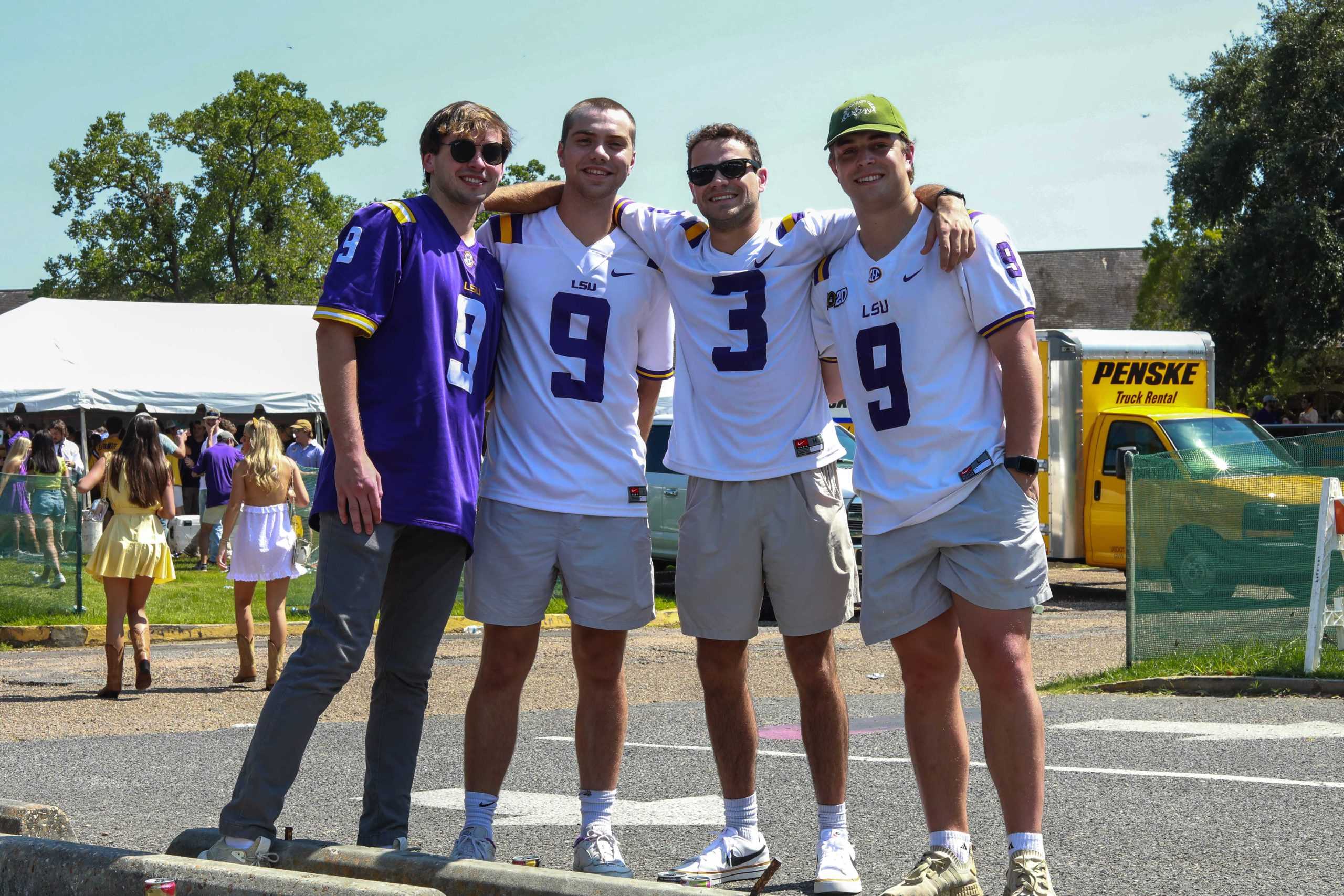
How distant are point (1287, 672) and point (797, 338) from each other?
21.4 ft

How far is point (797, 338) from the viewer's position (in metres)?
4.58

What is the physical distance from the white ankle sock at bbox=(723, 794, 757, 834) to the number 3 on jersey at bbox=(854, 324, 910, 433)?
1274mm

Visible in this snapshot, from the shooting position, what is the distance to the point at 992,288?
416 cm

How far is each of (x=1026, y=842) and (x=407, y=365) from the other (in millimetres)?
2123

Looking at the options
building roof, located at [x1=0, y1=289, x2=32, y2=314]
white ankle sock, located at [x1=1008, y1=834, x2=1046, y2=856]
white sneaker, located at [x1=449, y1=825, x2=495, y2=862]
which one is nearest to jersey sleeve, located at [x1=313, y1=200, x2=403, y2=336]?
white sneaker, located at [x1=449, y1=825, x2=495, y2=862]

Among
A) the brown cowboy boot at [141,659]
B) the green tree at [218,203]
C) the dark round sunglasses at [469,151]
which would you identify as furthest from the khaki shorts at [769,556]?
the green tree at [218,203]

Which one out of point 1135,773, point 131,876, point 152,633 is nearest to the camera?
point 131,876

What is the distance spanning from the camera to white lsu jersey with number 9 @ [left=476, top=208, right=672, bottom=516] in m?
4.55

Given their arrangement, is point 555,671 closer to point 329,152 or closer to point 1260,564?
point 1260,564

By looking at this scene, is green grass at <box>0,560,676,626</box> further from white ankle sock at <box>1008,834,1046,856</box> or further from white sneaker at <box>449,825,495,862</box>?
white ankle sock at <box>1008,834,1046,856</box>

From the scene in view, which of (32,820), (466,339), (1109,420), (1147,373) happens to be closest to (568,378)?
(466,339)

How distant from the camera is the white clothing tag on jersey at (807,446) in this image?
455 cm

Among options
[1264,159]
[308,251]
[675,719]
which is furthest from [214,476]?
[308,251]

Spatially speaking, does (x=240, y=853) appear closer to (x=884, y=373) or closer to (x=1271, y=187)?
(x=884, y=373)
